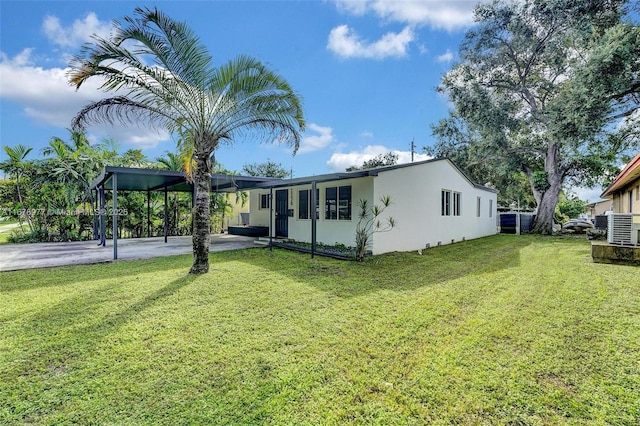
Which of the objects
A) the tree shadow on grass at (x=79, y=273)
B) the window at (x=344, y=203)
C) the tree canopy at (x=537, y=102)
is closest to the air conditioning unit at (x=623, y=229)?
the tree canopy at (x=537, y=102)

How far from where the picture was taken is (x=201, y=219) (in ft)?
22.9

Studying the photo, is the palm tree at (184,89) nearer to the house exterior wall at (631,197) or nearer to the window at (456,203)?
the window at (456,203)

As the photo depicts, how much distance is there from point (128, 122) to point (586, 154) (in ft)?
75.5

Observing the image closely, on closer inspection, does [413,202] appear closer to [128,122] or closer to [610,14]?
[128,122]

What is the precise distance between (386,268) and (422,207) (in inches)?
179

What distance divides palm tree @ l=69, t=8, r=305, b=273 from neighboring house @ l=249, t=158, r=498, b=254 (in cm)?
289

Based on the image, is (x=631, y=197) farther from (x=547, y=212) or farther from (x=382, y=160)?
(x=382, y=160)

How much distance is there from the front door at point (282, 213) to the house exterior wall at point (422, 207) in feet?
15.4

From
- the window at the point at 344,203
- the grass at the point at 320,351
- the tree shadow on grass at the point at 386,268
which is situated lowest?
the grass at the point at 320,351

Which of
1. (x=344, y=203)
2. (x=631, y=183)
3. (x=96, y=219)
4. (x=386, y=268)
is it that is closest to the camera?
(x=386, y=268)

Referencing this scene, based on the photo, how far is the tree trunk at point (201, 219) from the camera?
697cm

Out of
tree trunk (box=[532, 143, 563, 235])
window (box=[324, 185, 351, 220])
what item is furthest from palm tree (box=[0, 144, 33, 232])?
tree trunk (box=[532, 143, 563, 235])

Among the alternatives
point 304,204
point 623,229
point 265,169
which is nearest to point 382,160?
point 265,169

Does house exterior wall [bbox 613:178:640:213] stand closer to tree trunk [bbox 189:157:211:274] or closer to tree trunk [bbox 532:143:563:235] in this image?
tree trunk [bbox 532:143:563:235]
